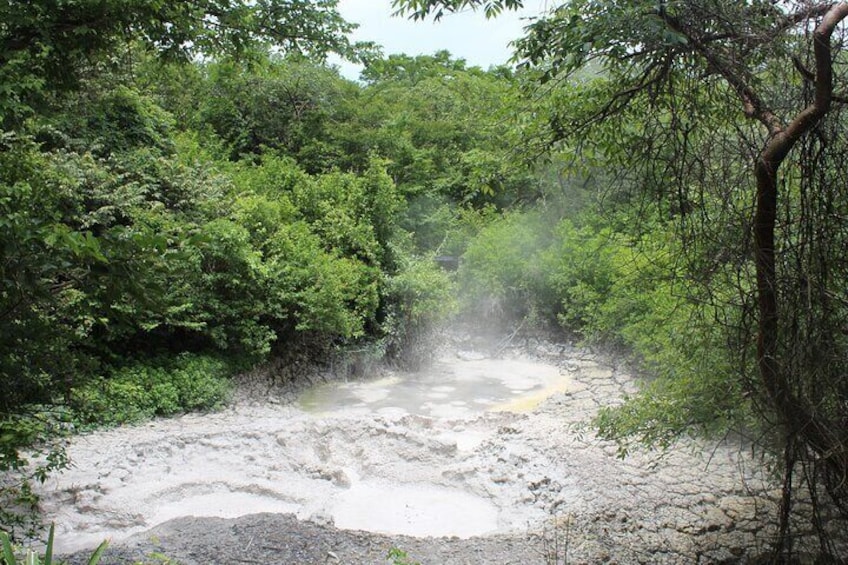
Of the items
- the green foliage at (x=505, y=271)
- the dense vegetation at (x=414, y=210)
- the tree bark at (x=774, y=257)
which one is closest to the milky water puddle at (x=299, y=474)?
the dense vegetation at (x=414, y=210)

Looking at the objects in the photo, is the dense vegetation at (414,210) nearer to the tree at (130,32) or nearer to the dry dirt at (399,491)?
the tree at (130,32)

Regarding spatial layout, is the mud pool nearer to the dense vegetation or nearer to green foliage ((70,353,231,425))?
green foliage ((70,353,231,425))

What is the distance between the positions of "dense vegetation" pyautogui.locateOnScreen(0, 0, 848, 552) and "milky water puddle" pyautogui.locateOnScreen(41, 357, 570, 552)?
619mm

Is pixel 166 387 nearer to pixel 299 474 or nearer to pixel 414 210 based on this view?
pixel 299 474

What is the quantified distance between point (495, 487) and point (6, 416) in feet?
14.6

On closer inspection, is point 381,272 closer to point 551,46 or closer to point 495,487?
point 495,487

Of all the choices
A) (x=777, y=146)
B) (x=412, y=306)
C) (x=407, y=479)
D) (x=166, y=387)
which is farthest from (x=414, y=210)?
(x=777, y=146)

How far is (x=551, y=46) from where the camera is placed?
318 cm

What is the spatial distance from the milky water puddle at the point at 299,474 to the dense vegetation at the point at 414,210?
0.62m

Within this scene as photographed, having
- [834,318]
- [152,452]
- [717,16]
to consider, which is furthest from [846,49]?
[152,452]

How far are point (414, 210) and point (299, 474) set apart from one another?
9.92 metres

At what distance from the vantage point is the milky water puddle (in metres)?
5.64

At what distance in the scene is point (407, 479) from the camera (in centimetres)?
666

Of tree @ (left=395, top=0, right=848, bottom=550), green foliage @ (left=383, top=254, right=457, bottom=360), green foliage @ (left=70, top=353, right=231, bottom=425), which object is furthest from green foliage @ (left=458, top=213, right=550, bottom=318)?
tree @ (left=395, top=0, right=848, bottom=550)
